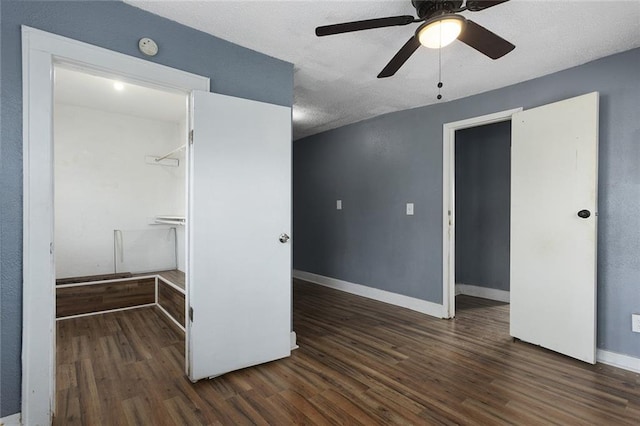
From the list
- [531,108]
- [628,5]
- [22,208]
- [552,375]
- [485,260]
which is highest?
[628,5]

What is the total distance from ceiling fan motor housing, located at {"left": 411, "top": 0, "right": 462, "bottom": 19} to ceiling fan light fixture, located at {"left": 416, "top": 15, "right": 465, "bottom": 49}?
0.22ft

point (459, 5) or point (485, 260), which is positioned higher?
point (459, 5)

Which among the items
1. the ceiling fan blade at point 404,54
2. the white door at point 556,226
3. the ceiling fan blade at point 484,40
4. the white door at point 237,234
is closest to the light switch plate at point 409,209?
the white door at point 556,226

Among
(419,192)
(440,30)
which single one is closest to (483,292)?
(419,192)

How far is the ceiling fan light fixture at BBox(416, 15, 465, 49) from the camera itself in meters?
1.61

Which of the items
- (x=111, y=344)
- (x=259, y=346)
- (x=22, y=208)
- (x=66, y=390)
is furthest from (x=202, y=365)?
(x=22, y=208)

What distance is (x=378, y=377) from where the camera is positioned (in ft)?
7.44

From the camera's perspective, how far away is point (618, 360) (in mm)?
2449

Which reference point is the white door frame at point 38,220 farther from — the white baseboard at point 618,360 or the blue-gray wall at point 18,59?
the white baseboard at point 618,360

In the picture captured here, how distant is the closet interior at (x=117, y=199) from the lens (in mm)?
3561

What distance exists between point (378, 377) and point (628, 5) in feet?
8.94

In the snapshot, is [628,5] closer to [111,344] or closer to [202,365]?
[202,365]

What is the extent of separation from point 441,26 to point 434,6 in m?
0.12

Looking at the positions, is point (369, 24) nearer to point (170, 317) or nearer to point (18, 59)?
point (18, 59)
